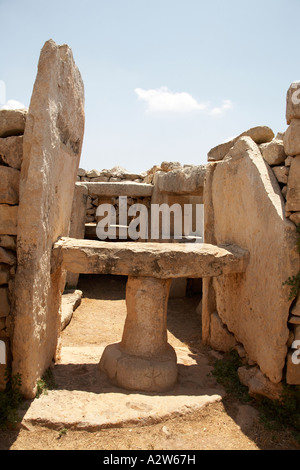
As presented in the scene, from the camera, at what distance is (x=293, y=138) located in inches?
119

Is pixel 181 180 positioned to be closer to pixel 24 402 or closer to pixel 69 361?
pixel 69 361

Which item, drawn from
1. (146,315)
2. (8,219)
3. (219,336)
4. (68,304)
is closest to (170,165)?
(68,304)

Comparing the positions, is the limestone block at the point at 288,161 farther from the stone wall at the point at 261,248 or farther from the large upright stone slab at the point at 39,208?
the large upright stone slab at the point at 39,208

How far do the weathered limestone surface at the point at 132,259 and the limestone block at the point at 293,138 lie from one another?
3.89 ft

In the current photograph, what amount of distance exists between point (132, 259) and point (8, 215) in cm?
114

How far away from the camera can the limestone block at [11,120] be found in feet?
9.51

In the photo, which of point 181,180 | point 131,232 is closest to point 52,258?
point 181,180

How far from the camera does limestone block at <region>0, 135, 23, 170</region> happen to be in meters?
2.85

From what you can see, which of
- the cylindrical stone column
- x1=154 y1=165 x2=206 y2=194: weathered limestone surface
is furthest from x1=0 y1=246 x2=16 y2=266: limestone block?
x1=154 y1=165 x2=206 y2=194: weathered limestone surface

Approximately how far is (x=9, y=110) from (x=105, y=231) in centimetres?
566

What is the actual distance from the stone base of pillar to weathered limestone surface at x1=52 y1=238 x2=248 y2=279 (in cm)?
85

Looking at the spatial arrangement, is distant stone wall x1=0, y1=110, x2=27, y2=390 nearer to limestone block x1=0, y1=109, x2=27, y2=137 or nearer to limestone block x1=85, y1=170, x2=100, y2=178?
limestone block x1=0, y1=109, x2=27, y2=137

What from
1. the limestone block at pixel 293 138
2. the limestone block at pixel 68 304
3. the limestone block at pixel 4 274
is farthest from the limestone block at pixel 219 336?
the limestone block at pixel 4 274

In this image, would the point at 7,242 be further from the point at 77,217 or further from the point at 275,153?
the point at 77,217
